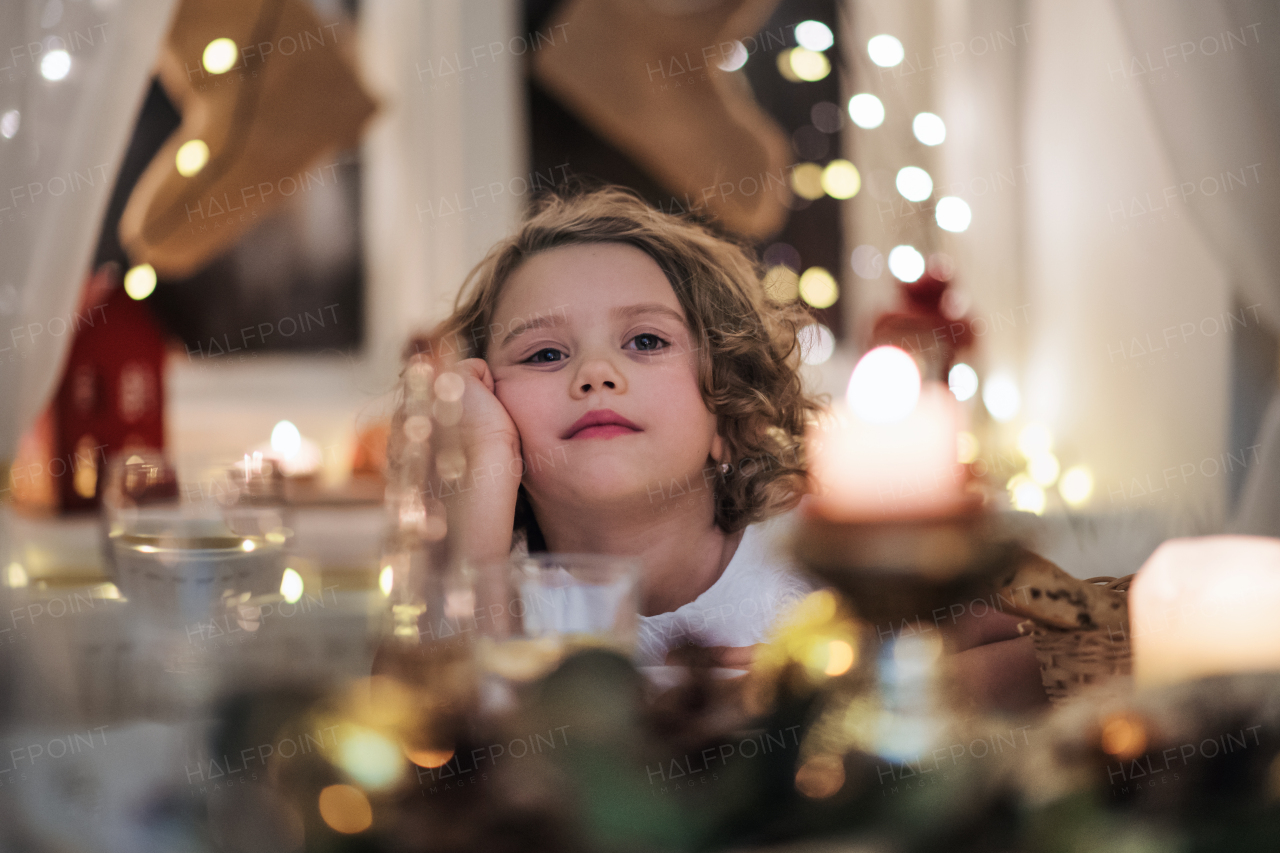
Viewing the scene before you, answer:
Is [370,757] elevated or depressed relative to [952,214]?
depressed

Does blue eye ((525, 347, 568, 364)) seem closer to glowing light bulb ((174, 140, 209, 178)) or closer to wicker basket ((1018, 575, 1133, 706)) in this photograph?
wicker basket ((1018, 575, 1133, 706))

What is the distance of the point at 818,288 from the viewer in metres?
1.02

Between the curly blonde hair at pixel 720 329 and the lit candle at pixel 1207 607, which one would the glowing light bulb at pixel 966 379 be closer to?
the curly blonde hair at pixel 720 329

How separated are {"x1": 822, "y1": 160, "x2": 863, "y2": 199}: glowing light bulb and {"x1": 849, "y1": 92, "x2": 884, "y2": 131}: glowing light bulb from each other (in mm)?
54

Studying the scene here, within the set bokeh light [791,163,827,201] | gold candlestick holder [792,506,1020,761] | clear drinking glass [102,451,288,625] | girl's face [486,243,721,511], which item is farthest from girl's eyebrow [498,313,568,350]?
bokeh light [791,163,827,201]

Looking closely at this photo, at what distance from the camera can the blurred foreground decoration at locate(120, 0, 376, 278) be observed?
758mm

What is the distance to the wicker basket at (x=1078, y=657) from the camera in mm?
427

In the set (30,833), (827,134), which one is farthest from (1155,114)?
(30,833)

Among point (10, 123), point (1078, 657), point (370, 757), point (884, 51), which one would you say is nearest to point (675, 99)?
point (884, 51)

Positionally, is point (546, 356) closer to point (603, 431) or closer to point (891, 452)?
point (603, 431)

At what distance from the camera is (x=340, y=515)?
2.38 feet

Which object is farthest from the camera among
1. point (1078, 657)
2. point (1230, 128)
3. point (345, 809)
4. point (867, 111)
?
point (867, 111)

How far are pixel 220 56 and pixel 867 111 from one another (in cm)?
78

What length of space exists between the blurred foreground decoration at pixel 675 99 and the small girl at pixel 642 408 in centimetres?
29
